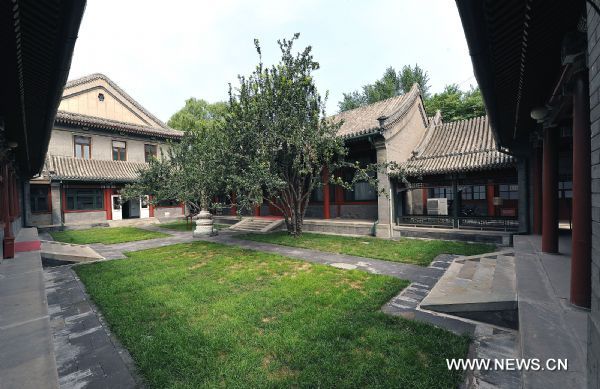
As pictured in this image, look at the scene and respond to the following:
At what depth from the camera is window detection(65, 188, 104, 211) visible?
60.5 feet

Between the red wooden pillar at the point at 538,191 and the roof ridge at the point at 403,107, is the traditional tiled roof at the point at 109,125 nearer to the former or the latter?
the roof ridge at the point at 403,107

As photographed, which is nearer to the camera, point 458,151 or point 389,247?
point 389,247

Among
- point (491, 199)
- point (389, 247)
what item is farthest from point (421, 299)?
point (491, 199)

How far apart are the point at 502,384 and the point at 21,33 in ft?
21.1

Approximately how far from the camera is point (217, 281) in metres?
6.33

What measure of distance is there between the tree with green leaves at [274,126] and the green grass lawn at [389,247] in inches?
94.7

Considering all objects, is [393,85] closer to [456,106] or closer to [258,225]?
[456,106]

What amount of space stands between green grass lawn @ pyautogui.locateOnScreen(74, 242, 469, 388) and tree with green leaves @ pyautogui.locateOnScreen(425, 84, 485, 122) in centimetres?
2383

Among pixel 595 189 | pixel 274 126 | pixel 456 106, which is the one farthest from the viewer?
pixel 456 106

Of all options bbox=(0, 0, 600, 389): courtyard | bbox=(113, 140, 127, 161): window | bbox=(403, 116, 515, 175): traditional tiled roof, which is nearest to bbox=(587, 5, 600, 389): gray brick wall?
bbox=(0, 0, 600, 389): courtyard

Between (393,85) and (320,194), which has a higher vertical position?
(393,85)

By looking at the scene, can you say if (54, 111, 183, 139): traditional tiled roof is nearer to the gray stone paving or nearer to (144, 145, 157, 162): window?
(144, 145, 157, 162): window

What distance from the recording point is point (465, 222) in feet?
37.4

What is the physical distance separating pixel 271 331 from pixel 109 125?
2228 centimetres
